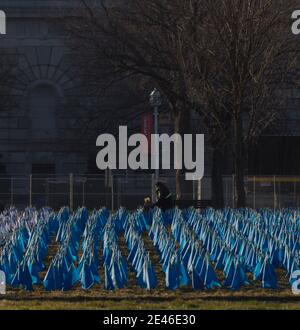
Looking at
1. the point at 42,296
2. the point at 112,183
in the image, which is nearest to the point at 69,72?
the point at 112,183

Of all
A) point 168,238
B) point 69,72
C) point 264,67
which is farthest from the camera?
point 69,72

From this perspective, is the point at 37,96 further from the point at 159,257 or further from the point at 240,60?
the point at 159,257

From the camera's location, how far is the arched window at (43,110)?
2108 inches

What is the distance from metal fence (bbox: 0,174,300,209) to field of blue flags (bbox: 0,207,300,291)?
55.1 feet

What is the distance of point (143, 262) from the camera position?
1385cm

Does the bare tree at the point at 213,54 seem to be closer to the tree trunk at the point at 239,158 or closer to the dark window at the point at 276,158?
the tree trunk at the point at 239,158

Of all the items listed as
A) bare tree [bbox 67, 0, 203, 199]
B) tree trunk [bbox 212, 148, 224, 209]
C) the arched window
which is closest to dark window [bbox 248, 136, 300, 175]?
the arched window

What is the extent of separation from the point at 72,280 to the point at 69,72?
39.9 meters

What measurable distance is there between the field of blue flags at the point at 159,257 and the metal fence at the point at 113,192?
16.8 meters

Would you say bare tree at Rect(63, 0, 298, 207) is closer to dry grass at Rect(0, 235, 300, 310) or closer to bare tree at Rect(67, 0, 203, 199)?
bare tree at Rect(67, 0, 203, 199)

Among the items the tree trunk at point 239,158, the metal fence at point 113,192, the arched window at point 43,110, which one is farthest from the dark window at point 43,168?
the tree trunk at point 239,158

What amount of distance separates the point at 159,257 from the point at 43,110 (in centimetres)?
3784

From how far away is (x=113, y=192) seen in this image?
3800cm

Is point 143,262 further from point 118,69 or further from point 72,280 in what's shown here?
point 118,69
